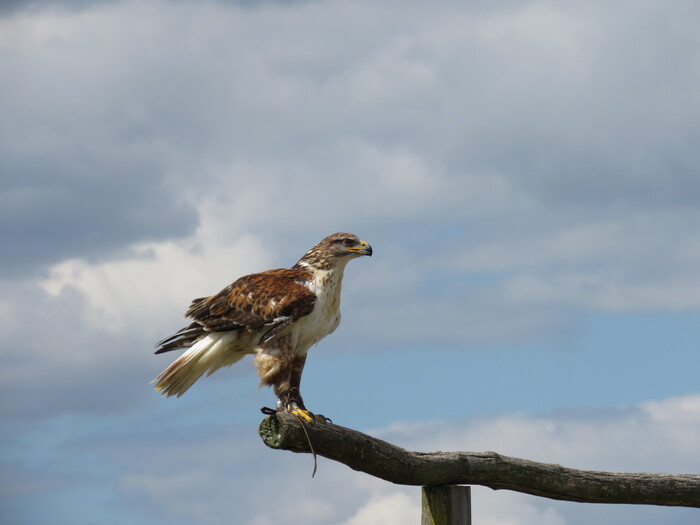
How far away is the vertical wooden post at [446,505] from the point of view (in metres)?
7.21

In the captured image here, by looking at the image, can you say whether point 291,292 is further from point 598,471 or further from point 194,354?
point 598,471

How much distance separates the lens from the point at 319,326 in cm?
800

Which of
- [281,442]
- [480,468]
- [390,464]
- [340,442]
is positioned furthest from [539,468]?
[281,442]

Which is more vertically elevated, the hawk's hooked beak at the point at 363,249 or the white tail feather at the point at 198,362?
the hawk's hooked beak at the point at 363,249

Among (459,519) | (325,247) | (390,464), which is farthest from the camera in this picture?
(325,247)

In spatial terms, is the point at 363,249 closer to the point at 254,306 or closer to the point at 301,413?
the point at 254,306

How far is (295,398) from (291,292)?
0.87 metres

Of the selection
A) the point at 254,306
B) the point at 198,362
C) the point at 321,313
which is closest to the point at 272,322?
the point at 254,306

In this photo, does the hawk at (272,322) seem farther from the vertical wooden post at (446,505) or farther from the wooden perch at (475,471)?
the vertical wooden post at (446,505)

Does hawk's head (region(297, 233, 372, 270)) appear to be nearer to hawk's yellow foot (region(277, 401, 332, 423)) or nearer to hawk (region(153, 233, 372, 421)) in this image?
hawk (region(153, 233, 372, 421))

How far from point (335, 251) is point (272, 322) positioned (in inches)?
38.8

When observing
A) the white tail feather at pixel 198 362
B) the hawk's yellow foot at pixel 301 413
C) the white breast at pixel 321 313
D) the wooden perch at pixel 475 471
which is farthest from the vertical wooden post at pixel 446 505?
the white tail feather at pixel 198 362

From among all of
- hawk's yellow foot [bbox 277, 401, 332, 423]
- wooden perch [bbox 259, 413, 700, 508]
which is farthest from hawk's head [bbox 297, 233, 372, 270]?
wooden perch [bbox 259, 413, 700, 508]

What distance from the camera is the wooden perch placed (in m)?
6.38
